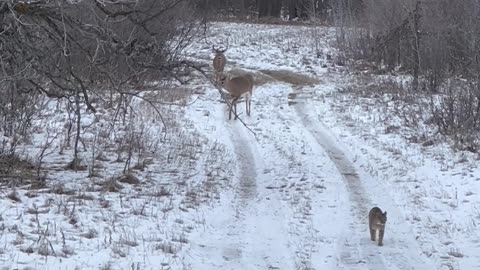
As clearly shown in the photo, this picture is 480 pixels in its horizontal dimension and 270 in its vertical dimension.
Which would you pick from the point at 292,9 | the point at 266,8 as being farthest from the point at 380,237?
the point at 266,8

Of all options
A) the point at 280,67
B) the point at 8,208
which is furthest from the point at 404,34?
the point at 8,208

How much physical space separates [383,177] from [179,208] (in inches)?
148

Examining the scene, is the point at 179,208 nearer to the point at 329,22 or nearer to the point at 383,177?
the point at 383,177

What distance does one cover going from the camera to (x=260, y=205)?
9.46 metres

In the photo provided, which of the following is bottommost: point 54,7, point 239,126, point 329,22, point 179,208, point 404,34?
point 179,208

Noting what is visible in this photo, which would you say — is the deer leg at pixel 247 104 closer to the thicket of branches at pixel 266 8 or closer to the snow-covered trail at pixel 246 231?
the snow-covered trail at pixel 246 231

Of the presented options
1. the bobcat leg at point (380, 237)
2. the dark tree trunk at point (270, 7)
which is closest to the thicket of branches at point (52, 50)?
the bobcat leg at point (380, 237)

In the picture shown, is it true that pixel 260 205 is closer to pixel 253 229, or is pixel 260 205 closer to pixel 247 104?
pixel 253 229

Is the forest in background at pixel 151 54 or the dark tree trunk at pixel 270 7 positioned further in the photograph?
the dark tree trunk at pixel 270 7

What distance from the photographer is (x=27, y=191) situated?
877cm

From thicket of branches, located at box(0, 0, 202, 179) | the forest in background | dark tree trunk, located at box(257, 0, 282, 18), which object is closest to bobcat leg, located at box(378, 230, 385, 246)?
the forest in background

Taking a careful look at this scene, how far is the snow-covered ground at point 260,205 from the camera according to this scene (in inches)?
276

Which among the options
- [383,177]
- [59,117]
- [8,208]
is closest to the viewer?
[8,208]

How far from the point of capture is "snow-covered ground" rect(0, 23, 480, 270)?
7.01 metres
